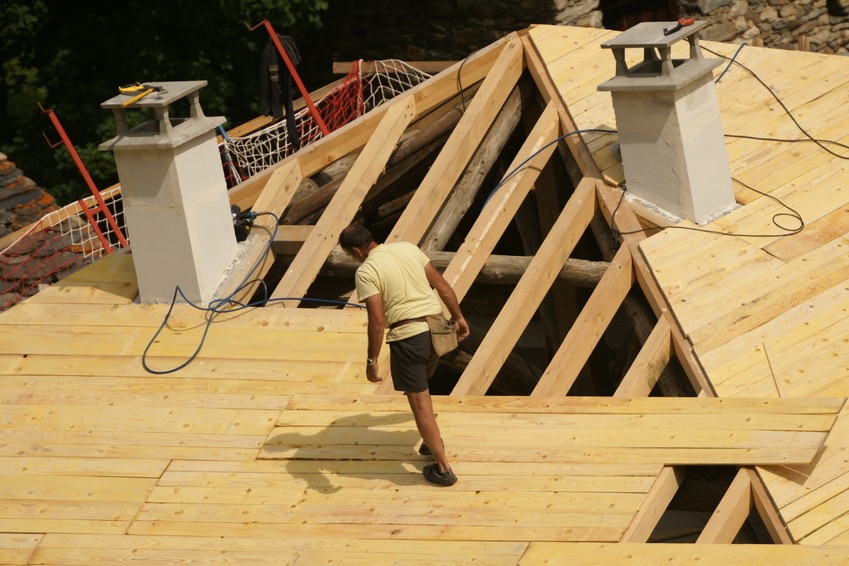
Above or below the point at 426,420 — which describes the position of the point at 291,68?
above

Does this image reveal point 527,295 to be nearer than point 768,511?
No

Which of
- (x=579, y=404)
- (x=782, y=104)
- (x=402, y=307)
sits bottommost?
(x=579, y=404)

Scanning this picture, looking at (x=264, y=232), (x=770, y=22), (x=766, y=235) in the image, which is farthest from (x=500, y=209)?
(x=770, y=22)

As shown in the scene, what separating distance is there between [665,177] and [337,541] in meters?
3.35

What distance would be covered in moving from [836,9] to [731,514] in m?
11.3

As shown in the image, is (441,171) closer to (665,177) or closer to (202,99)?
(665,177)

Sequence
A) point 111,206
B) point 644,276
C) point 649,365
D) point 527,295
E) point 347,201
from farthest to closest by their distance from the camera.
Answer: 1. point 111,206
2. point 347,201
3. point 527,295
4. point 644,276
5. point 649,365

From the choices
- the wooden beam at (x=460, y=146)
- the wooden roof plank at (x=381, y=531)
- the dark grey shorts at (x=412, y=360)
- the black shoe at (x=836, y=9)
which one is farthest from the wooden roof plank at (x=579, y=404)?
the black shoe at (x=836, y=9)

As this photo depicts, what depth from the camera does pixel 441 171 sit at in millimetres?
9047

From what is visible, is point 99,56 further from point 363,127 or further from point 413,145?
point 363,127

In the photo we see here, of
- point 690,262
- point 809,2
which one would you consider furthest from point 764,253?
point 809,2

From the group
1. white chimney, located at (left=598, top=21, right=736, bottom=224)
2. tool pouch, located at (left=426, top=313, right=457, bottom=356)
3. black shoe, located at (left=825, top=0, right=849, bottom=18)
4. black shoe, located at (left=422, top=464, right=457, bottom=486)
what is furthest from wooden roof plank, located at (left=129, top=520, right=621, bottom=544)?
black shoe, located at (left=825, top=0, right=849, bottom=18)

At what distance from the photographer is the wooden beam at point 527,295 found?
23.9 feet

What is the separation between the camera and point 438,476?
20.1ft
